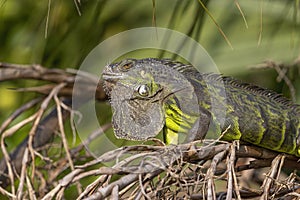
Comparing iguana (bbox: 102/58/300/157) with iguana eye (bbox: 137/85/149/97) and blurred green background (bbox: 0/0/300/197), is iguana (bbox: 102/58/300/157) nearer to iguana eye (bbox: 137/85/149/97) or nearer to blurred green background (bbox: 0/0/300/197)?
iguana eye (bbox: 137/85/149/97)

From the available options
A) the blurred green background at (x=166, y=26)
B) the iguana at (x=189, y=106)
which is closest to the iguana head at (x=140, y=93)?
the iguana at (x=189, y=106)

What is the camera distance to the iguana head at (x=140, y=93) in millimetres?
1578

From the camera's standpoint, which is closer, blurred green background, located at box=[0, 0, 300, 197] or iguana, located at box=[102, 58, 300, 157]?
iguana, located at box=[102, 58, 300, 157]

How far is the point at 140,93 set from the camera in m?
1.60

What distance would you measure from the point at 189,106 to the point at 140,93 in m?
0.18

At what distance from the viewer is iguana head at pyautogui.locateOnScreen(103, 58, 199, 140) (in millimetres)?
1578

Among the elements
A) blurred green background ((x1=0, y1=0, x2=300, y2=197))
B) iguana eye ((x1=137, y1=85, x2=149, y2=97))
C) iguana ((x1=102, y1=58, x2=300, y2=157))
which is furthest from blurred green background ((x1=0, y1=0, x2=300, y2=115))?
iguana eye ((x1=137, y1=85, x2=149, y2=97))

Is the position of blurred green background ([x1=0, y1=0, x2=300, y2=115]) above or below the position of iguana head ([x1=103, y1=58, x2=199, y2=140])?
above

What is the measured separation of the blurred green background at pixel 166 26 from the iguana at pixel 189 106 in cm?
20

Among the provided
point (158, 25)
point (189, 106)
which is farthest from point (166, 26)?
point (189, 106)

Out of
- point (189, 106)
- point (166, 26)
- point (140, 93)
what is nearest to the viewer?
point (140, 93)

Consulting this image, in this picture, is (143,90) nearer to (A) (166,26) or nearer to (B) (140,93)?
(B) (140,93)

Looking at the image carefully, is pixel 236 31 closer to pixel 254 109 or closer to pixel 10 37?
pixel 254 109

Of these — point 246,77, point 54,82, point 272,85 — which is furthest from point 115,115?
point 272,85
